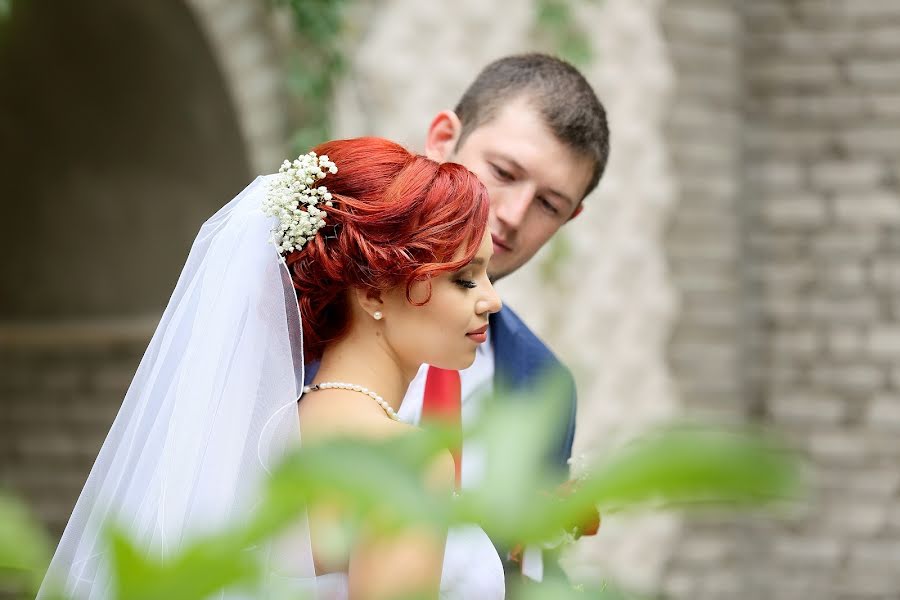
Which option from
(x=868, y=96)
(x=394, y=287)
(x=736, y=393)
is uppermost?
(x=868, y=96)

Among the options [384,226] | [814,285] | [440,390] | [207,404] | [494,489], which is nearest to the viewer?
[494,489]

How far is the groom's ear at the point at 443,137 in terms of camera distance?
214cm

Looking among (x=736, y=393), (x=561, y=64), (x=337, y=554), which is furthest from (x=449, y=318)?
(x=736, y=393)

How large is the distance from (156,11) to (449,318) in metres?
3.10

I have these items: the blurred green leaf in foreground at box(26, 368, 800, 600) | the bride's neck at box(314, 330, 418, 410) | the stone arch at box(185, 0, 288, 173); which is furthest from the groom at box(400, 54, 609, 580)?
the stone arch at box(185, 0, 288, 173)

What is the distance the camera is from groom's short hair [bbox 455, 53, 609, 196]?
6.88 feet

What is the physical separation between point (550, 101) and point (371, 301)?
0.65 meters

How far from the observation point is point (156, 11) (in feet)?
14.2

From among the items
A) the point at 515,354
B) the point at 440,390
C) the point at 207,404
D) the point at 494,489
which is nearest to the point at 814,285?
the point at 515,354

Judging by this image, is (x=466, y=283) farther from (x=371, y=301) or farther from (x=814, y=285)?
(x=814, y=285)

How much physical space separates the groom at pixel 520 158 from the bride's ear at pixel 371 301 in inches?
13.7

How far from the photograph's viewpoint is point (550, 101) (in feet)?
6.93

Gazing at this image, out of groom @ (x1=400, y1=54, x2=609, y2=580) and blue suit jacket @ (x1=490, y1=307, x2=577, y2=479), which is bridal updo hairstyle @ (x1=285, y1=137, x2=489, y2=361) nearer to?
groom @ (x1=400, y1=54, x2=609, y2=580)

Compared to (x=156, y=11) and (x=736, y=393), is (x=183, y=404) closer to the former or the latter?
(x=156, y=11)
